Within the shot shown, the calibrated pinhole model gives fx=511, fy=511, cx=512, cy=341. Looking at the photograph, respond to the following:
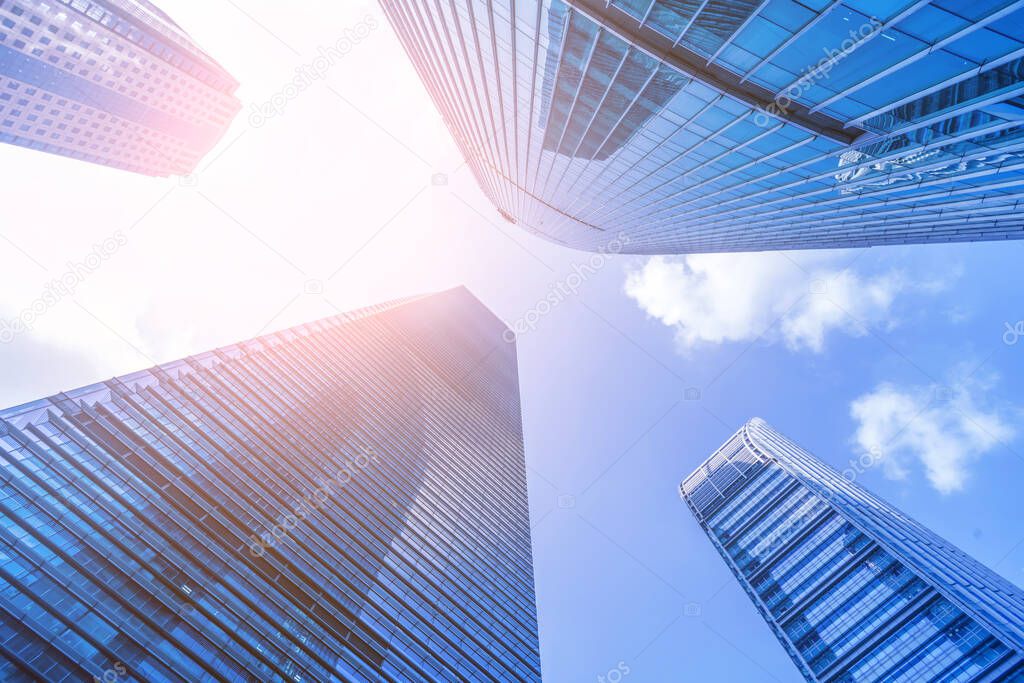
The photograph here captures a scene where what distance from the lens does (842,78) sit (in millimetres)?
15164

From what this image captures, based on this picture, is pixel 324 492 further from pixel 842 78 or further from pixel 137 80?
pixel 137 80

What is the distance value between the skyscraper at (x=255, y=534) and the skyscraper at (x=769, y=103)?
110 ft

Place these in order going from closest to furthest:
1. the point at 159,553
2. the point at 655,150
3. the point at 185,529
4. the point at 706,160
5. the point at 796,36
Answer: the point at 796,36 < the point at 706,160 < the point at 655,150 < the point at 159,553 < the point at 185,529

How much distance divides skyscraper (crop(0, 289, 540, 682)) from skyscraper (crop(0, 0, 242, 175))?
211 feet

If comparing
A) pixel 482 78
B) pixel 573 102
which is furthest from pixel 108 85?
pixel 573 102

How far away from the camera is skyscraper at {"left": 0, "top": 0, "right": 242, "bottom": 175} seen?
7962 cm

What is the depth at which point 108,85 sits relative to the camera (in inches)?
3691

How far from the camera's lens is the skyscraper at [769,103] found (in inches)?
515

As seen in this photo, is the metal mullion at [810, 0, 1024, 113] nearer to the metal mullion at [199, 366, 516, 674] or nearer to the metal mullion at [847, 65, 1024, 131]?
the metal mullion at [847, 65, 1024, 131]

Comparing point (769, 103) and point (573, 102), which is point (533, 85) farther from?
point (769, 103)

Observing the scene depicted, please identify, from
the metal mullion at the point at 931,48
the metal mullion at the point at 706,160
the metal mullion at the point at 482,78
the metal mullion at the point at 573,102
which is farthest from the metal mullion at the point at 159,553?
the metal mullion at the point at 931,48

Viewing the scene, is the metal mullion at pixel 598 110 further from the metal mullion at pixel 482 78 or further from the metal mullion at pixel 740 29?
the metal mullion at pixel 482 78

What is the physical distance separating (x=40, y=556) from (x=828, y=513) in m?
101

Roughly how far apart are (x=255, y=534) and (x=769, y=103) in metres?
39.4
